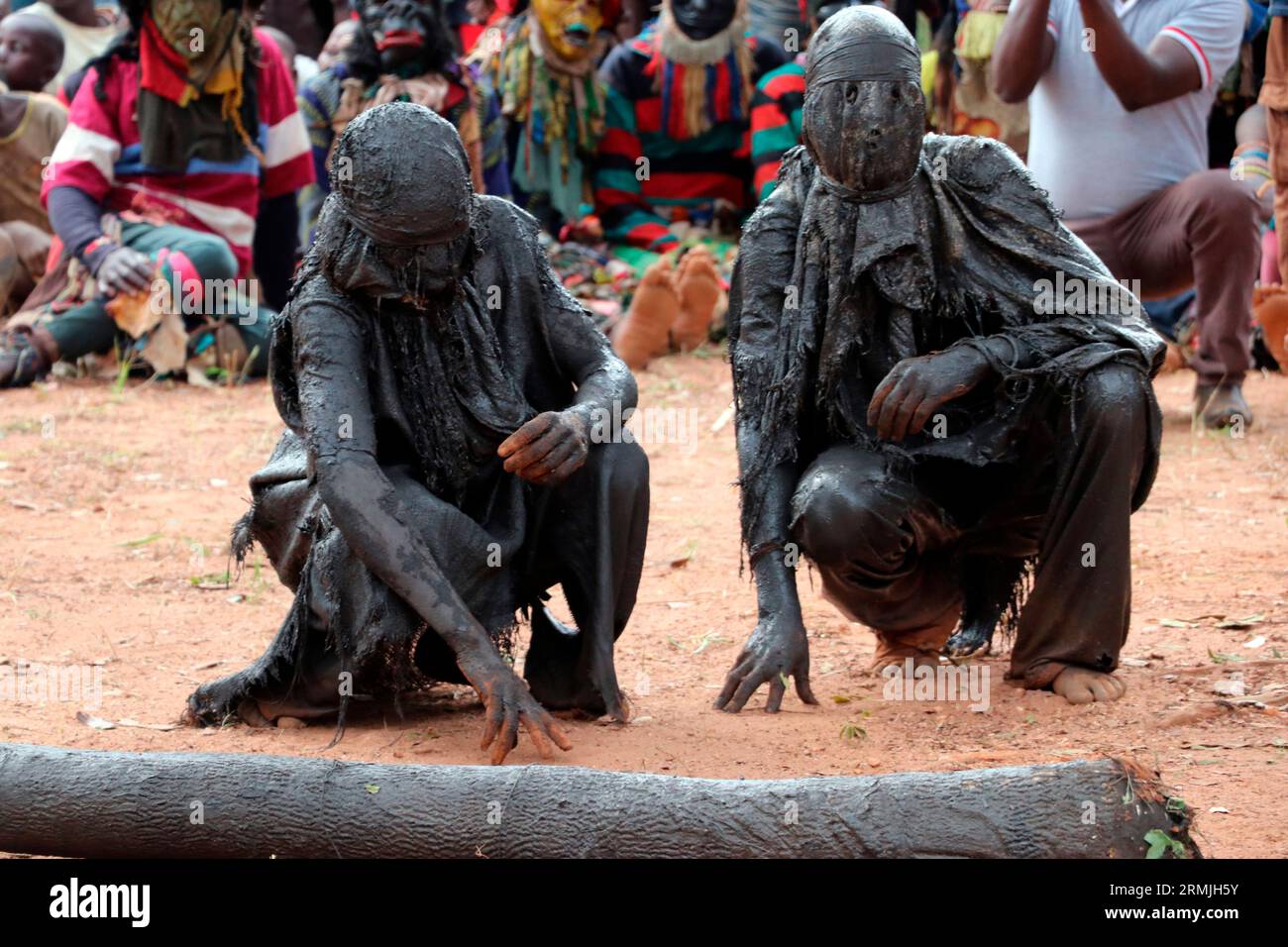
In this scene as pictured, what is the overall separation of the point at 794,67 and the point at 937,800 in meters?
8.18

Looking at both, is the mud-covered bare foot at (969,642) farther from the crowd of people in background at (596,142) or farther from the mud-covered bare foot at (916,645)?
the crowd of people in background at (596,142)

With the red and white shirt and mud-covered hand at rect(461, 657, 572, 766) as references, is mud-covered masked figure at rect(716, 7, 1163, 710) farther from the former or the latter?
the red and white shirt

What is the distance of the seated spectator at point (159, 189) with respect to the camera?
8453mm

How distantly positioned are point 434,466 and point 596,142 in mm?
7013

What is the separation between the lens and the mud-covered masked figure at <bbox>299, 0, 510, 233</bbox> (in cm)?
921

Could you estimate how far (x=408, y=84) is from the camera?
9.22 metres

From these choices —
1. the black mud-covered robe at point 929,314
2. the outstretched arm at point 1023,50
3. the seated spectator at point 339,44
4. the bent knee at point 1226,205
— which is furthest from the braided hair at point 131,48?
the black mud-covered robe at point 929,314

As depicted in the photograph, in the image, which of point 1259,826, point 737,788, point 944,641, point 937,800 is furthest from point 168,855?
point 944,641

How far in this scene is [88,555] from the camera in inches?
225

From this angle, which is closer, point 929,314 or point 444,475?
point 444,475

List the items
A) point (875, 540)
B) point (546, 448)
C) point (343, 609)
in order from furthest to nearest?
point (875, 540) < point (343, 609) < point (546, 448)

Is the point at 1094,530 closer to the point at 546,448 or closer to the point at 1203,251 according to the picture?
the point at 546,448

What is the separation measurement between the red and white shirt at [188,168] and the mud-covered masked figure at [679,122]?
223 cm

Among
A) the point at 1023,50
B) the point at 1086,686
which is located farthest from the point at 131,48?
the point at 1086,686
